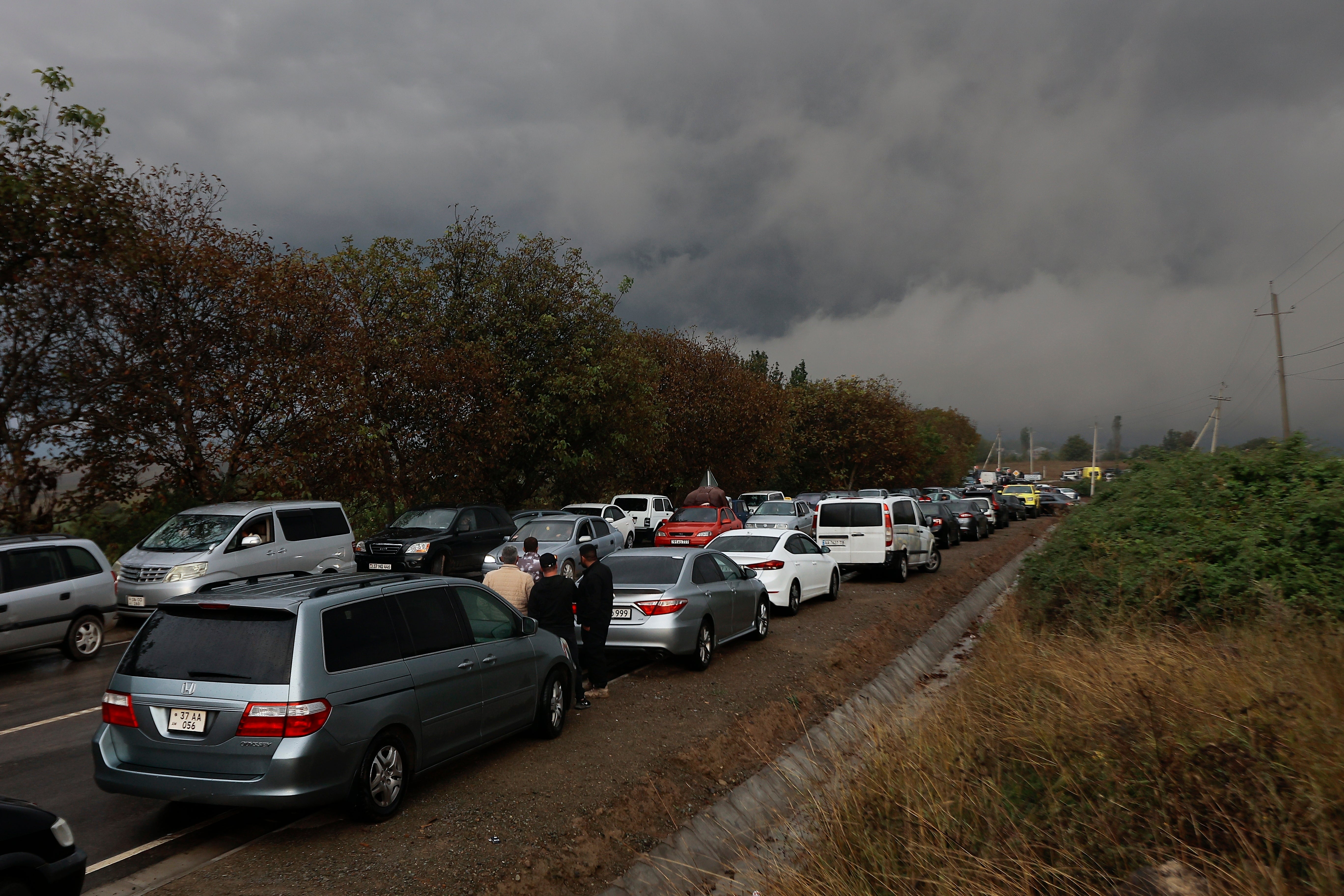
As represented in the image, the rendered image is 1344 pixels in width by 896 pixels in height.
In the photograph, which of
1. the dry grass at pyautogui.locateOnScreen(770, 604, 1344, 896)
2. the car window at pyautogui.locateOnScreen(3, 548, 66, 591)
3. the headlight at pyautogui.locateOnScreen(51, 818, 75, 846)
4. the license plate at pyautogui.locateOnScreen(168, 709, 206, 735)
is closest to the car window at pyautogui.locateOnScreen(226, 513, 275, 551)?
the car window at pyautogui.locateOnScreen(3, 548, 66, 591)

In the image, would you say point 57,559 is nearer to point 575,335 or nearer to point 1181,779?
point 1181,779

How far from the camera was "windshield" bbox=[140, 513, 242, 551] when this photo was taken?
13609 millimetres

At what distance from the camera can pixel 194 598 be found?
5832 mm

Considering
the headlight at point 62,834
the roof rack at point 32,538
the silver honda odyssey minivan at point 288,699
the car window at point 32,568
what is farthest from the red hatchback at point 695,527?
the headlight at point 62,834

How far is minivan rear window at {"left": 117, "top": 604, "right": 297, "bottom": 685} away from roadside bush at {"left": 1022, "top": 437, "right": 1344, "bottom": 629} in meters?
7.92

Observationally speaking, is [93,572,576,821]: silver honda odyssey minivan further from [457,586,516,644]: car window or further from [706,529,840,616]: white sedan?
[706,529,840,616]: white sedan

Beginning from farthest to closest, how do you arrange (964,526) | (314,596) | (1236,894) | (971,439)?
(971,439) < (964,526) < (314,596) < (1236,894)

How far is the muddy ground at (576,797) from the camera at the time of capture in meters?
5.08

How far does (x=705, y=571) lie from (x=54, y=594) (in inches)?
332

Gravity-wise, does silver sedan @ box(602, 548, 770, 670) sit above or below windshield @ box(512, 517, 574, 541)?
below

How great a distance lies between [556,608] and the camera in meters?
8.86

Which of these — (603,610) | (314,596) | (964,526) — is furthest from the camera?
(964,526)

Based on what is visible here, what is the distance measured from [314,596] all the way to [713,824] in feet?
10.4

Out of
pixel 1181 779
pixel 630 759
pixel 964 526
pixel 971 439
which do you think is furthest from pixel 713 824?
pixel 971 439
